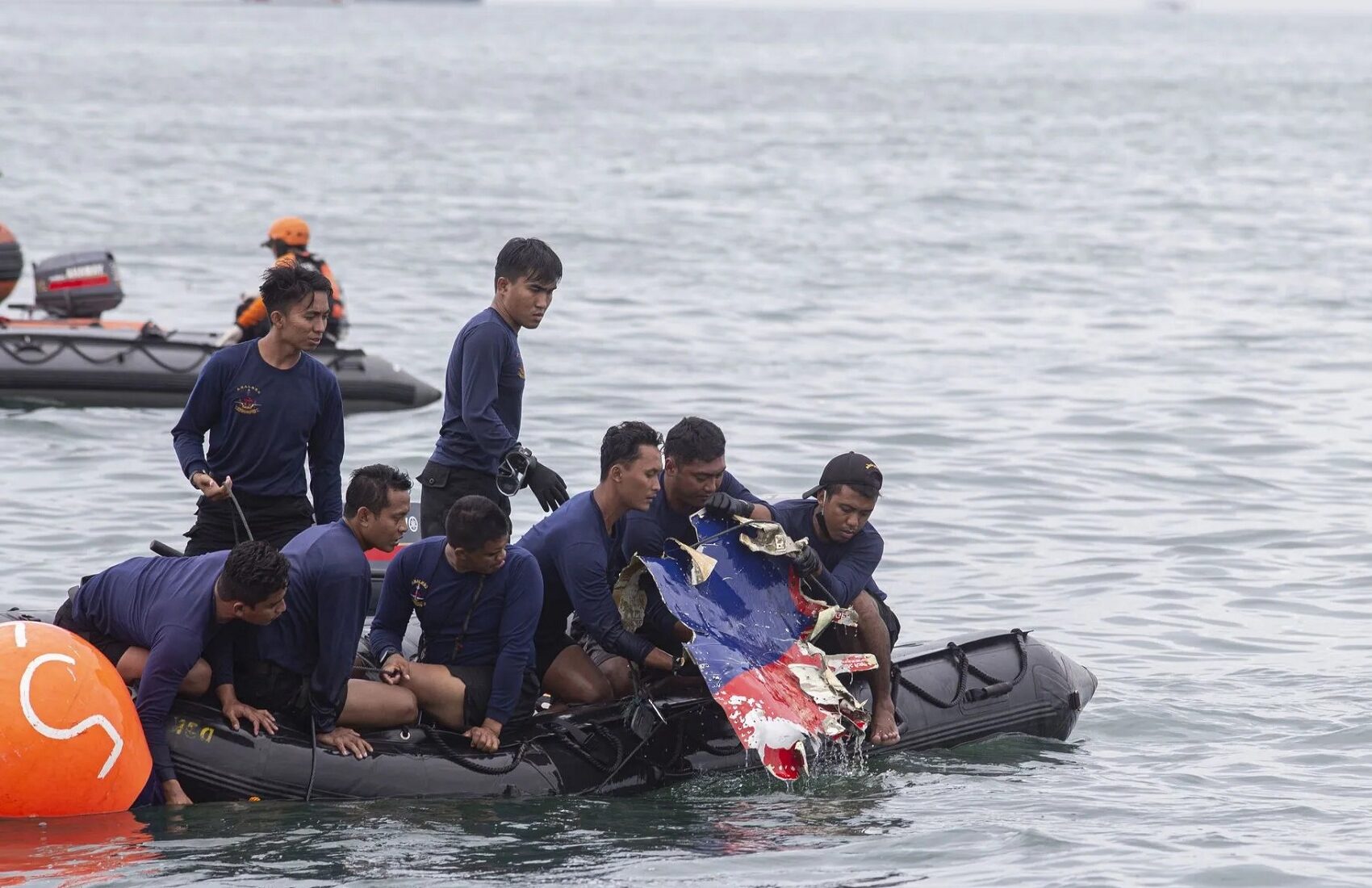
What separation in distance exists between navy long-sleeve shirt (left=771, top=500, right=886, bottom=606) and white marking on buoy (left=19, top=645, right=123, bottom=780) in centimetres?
308

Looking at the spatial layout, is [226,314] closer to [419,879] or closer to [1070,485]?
[1070,485]

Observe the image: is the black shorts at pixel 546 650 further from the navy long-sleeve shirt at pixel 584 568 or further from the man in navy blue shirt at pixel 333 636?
the man in navy blue shirt at pixel 333 636

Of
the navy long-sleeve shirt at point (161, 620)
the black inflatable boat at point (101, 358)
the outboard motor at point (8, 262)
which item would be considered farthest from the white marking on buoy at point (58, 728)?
the outboard motor at point (8, 262)

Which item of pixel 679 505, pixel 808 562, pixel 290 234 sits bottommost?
pixel 808 562

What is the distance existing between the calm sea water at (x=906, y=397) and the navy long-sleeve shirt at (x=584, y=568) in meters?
0.75

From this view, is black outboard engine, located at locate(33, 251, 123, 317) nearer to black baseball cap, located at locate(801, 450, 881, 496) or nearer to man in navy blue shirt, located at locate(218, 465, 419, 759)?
man in navy blue shirt, located at locate(218, 465, 419, 759)

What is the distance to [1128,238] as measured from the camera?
3047 cm

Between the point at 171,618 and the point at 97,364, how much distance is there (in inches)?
367

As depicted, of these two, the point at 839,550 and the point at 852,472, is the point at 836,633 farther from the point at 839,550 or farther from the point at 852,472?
the point at 852,472

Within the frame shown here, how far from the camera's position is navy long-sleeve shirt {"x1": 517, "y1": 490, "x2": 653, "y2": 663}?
7.77 meters

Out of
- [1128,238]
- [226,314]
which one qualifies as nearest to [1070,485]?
[226,314]

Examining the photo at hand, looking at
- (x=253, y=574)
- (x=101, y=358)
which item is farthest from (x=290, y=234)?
(x=253, y=574)

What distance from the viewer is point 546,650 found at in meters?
8.24

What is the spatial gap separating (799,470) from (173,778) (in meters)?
8.36
